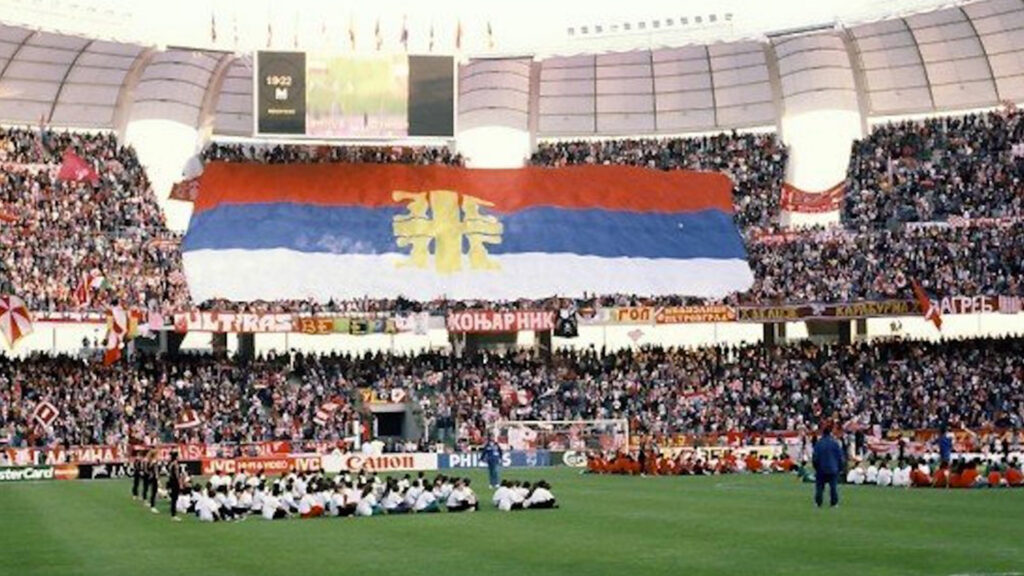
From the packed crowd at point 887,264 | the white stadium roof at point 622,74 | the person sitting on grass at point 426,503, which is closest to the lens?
the person sitting on grass at point 426,503

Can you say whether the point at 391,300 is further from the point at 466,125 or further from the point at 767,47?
the point at 767,47

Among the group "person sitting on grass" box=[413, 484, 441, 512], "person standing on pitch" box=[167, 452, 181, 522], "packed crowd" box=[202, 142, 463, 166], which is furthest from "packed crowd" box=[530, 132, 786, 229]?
"person standing on pitch" box=[167, 452, 181, 522]

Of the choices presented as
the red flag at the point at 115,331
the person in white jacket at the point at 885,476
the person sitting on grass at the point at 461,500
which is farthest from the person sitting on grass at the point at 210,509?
the red flag at the point at 115,331

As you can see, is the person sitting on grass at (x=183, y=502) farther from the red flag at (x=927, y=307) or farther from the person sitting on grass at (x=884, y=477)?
the red flag at (x=927, y=307)

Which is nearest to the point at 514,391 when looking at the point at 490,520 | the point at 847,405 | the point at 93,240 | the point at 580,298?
→ the point at 580,298

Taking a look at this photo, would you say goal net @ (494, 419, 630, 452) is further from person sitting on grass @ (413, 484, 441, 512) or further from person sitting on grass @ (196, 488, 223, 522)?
person sitting on grass @ (196, 488, 223, 522)

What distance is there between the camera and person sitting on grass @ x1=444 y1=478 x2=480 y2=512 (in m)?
40.0

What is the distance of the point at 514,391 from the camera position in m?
74.5

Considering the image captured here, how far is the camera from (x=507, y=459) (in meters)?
67.6

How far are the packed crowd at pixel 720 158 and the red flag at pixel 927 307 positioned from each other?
11.4m

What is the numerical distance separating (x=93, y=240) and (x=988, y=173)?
39141 millimetres

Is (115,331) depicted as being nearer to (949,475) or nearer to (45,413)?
(45,413)

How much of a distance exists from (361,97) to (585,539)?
4892cm

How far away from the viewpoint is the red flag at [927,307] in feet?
236
